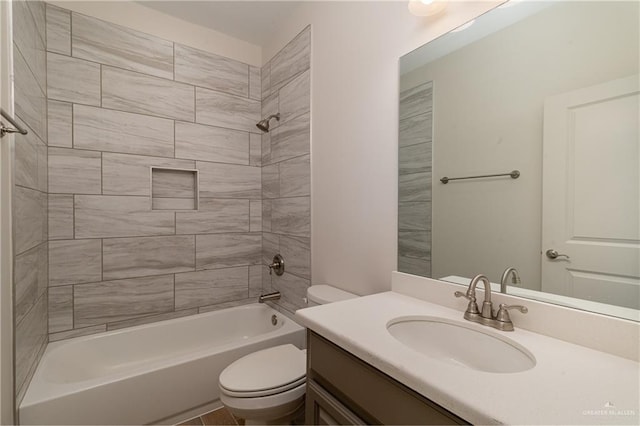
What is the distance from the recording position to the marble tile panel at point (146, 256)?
75.9 inches

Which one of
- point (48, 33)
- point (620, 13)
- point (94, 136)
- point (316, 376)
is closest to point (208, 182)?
point (94, 136)

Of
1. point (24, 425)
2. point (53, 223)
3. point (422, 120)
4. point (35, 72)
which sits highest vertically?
point (35, 72)

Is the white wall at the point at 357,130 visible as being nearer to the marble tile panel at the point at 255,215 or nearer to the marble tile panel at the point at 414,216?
the marble tile panel at the point at 414,216

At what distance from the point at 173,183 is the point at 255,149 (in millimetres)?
725

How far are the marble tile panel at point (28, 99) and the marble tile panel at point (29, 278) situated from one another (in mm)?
635

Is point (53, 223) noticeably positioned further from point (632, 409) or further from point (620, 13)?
point (620, 13)

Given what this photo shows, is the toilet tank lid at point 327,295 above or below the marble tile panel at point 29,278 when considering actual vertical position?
below

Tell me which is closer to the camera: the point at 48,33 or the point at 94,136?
the point at 48,33

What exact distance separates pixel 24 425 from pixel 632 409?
2.03 m

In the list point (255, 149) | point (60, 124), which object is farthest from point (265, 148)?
point (60, 124)

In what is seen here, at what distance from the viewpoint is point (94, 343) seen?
71.8 inches

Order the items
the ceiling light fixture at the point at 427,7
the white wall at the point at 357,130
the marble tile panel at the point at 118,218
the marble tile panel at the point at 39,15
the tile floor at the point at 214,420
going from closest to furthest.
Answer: the ceiling light fixture at the point at 427,7, the white wall at the point at 357,130, the marble tile panel at the point at 39,15, the tile floor at the point at 214,420, the marble tile panel at the point at 118,218

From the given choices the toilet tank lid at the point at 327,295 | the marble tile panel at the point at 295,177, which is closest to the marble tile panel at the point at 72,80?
the marble tile panel at the point at 295,177

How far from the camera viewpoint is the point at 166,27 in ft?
6.91
